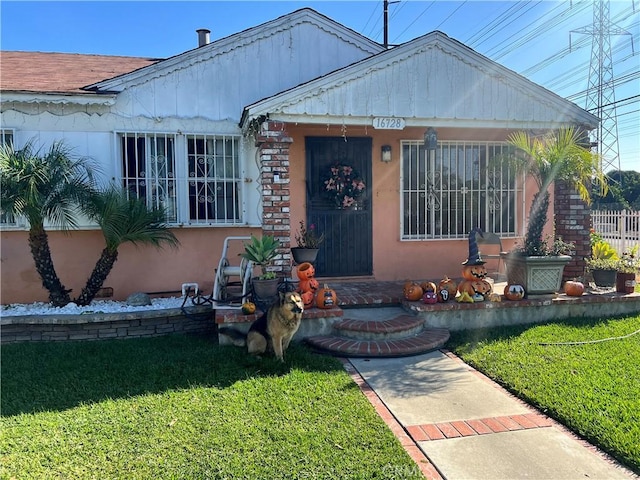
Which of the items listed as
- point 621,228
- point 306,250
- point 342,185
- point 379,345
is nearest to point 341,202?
point 342,185

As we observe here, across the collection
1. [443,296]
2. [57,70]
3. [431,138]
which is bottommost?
[443,296]

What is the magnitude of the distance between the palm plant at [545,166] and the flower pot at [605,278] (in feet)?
4.03

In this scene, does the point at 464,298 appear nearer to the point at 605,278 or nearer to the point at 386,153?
the point at 605,278

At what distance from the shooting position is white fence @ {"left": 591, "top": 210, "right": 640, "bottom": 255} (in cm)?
1211

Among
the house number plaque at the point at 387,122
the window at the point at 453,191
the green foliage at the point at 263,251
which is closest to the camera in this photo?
the green foliage at the point at 263,251

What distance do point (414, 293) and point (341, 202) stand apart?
2112 mm

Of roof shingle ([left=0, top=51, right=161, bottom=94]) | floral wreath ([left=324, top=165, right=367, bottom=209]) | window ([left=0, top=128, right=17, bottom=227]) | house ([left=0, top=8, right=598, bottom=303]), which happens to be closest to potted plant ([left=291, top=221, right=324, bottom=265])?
house ([left=0, top=8, right=598, bottom=303])

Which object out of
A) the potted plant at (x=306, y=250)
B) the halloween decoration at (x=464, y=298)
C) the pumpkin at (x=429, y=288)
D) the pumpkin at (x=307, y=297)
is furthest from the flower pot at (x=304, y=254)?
the halloween decoration at (x=464, y=298)

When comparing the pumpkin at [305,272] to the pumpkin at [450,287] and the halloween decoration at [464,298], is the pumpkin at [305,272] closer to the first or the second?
the pumpkin at [450,287]

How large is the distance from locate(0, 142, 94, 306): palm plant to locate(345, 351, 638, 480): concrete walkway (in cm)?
410

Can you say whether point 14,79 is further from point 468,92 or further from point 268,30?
point 468,92

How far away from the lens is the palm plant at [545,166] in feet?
19.0

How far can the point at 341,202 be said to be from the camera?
7066 millimetres

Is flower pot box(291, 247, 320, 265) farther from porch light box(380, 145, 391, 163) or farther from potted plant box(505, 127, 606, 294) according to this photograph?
potted plant box(505, 127, 606, 294)
